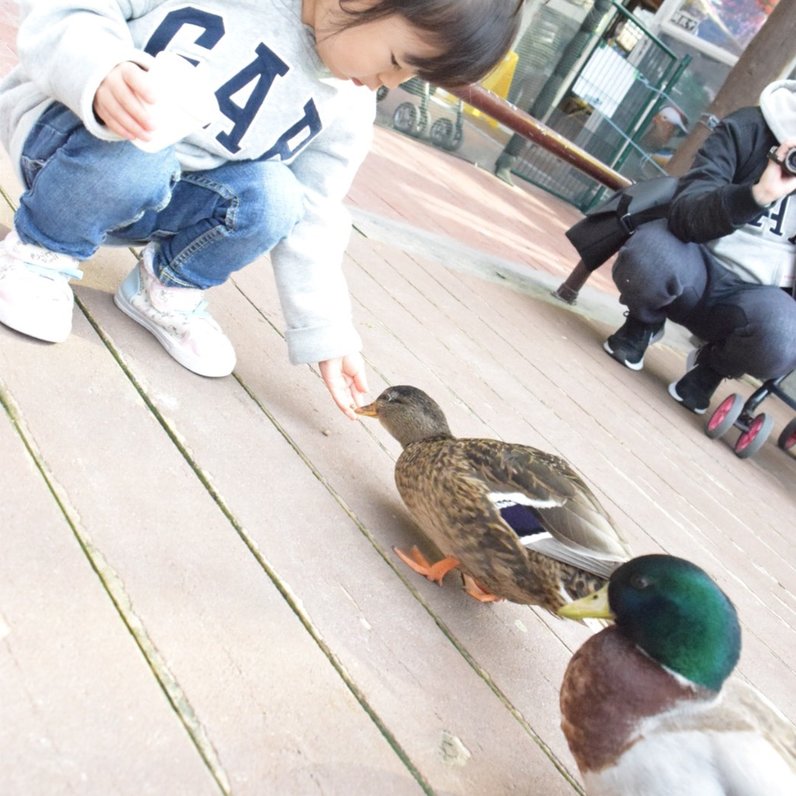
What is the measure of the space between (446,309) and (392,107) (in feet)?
10.3

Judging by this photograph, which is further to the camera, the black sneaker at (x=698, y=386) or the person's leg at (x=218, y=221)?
the black sneaker at (x=698, y=386)

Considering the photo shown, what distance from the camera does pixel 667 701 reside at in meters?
1.06

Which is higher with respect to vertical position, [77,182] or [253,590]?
[77,182]

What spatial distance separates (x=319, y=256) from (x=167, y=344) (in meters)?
0.34

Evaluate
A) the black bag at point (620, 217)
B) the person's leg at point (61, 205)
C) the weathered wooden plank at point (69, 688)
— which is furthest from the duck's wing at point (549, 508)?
the black bag at point (620, 217)

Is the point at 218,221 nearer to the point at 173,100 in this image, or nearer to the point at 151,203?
the point at 151,203

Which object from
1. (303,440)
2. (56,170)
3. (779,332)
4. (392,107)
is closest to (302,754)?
(303,440)

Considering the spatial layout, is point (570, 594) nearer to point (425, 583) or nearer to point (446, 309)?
point (425, 583)

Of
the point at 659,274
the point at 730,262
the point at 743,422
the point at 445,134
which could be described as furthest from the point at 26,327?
the point at 445,134

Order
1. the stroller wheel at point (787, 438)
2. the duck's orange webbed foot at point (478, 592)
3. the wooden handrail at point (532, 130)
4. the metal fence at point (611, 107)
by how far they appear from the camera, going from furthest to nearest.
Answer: the metal fence at point (611, 107) < the wooden handrail at point (532, 130) < the stroller wheel at point (787, 438) < the duck's orange webbed foot at point (478, 592)

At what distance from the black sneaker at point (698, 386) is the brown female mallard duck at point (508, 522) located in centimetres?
196

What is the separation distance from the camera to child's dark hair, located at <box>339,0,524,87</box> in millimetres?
1235

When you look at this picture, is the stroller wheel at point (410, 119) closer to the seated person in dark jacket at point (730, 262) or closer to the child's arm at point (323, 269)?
the seated person in dark jacket at point (730, 262)

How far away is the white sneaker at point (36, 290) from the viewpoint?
4.50ft
